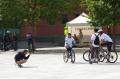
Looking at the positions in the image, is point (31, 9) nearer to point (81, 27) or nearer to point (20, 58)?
point (81, 27)

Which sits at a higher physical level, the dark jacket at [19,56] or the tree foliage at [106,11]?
the tree foliage at [106,11]

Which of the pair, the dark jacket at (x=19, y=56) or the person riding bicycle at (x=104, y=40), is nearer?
A: the dark jacket at (x=19, y=56)

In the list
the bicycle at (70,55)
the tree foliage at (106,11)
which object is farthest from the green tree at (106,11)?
the bicycle at (70,55)

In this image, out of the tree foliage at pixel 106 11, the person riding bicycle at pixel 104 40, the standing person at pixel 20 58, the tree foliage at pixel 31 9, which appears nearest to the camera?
the standing person at pixel 20 58

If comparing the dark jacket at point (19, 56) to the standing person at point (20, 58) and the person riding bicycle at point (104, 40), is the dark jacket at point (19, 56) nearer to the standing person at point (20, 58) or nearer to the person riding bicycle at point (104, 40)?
the standing person at point (20, 58)

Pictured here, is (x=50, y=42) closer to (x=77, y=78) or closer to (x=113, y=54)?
(x=113, y=54)

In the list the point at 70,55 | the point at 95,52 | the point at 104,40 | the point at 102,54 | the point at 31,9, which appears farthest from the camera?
the point at 31,9

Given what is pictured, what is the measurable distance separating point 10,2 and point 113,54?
52.3 feet

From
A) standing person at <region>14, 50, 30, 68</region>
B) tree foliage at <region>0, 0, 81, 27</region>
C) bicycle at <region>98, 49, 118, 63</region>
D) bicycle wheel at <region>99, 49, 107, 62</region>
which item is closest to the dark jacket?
standing person at <region>14, 50, 30, 68</region>

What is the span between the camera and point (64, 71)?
2133 centimetres

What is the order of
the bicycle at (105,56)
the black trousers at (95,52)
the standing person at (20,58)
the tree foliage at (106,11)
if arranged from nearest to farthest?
the standing person at (20,58) < the black trousers at (95,52) < the bicycle at (105,56) < the tree foliage at (106,11)

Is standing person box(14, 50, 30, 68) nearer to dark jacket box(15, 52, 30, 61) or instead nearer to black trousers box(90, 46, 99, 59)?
dark jacket box(15, 52, 30, 61)

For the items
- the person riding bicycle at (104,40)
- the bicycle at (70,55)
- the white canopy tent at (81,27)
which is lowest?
the white canopy tent at (81,27)

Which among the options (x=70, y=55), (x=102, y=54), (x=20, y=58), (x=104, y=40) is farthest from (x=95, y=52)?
(x=20, y=58)
